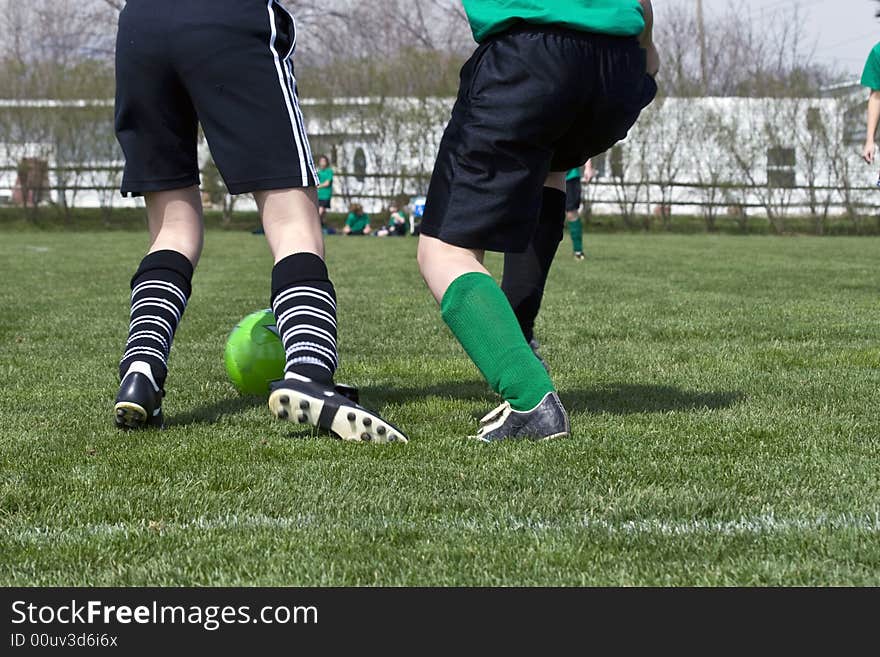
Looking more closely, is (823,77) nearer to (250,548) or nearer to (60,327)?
(60,327)

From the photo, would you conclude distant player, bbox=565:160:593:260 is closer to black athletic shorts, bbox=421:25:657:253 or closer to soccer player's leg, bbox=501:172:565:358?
soccer player's leg, bbox=501:172:565:358

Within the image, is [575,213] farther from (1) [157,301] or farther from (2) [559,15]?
(2) [559,15]

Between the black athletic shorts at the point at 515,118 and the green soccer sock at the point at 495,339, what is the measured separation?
141 mm

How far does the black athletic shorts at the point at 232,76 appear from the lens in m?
3.49

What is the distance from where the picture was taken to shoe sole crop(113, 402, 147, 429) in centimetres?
352

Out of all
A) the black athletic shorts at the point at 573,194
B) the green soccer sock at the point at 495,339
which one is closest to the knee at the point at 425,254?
the green soccer sock at the point at 495,339

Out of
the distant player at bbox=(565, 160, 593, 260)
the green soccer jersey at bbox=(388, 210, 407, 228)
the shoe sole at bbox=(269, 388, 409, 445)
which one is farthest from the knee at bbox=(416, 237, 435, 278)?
the green soccer jersey at bbox=(388, 210, 407, 228)

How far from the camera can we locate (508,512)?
8.52 feet

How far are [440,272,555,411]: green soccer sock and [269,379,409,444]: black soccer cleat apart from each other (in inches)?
13.0

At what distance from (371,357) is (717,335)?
1931mm

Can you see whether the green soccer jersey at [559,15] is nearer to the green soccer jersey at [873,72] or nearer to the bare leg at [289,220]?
the bare leg at [289,220]

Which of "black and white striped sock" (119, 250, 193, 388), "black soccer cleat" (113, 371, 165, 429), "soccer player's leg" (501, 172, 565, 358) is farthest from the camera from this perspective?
"soccer player's leg" (501, 172, 565, 358)
